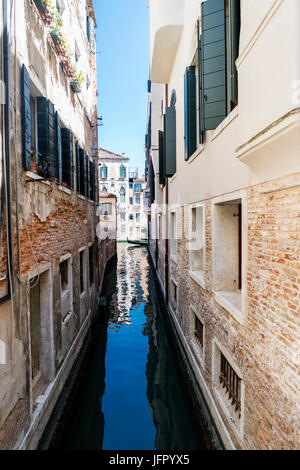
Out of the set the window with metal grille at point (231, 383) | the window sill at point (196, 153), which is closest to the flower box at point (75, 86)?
the window sill at point (196, 153)

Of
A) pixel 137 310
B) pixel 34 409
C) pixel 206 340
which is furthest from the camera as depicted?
pixel 137 310

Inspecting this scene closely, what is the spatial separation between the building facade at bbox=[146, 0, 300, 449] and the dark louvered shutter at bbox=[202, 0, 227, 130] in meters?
0.01

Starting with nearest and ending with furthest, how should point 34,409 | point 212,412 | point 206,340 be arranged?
1. point 34,409
2. point 212,412
3. point 206,340

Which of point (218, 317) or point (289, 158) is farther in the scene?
point (218, 317)

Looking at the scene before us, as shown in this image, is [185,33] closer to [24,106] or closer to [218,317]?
[24,106]

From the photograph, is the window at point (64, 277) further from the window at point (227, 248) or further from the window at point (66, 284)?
the window at point (227, 248)

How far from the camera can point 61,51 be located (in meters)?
4.95

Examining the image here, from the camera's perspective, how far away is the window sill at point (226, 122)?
3.22 metres

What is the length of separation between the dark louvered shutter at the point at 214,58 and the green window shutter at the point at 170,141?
149 inches

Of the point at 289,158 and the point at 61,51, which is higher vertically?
the point at 61,51

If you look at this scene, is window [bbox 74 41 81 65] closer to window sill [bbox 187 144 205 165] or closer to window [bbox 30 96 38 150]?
window [bbox 30 96 38 150]

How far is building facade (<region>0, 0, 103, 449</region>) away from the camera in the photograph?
9.39ft
